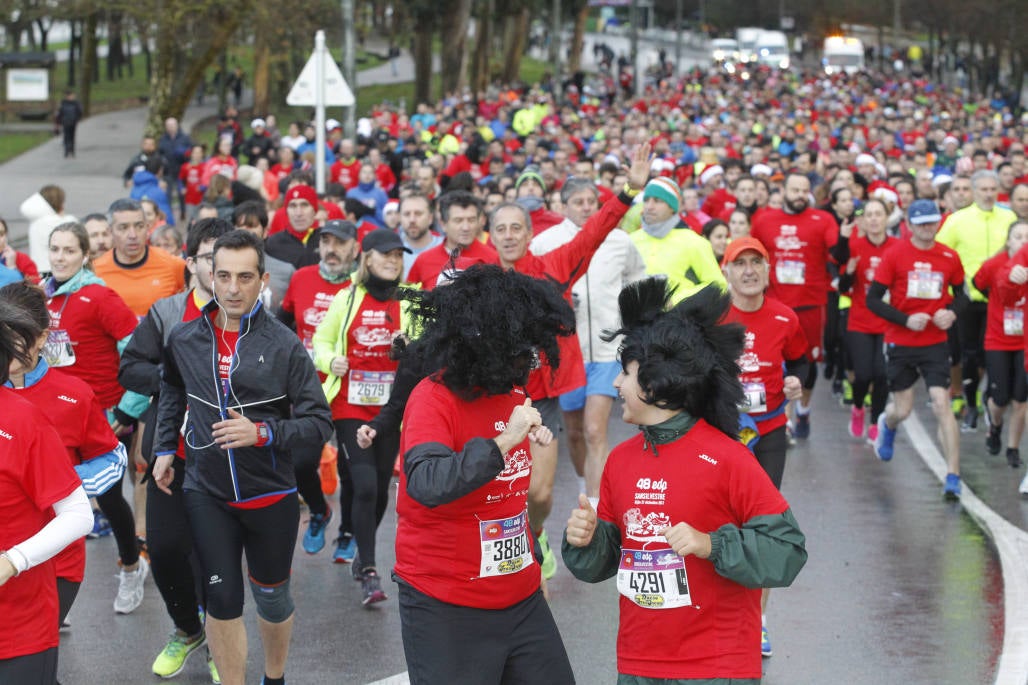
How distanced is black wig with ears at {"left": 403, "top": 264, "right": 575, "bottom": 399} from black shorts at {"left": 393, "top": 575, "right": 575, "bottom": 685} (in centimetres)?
65

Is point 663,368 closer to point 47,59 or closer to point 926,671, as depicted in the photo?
point 926,671

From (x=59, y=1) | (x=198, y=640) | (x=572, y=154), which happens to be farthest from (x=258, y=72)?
(x=198, y=640)

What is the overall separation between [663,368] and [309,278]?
5.13 meters

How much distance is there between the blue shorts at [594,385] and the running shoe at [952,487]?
2.67 metres

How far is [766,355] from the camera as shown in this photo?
7.42 metres

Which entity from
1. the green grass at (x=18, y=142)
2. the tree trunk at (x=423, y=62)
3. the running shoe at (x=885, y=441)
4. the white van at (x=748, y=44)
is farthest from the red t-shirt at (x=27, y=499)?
the white van at (x=748, y=44)

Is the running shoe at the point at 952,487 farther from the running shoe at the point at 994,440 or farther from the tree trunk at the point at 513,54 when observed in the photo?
the tree trunk at the point at 513,54

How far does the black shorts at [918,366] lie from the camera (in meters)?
11.1

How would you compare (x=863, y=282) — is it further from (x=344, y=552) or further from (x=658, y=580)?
(x=658, y=580)

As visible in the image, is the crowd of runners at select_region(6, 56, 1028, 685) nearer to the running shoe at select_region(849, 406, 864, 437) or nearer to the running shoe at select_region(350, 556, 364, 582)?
the running shoe at select_region(350, 556, 364, 582)

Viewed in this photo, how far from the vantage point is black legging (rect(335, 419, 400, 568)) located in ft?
26.8

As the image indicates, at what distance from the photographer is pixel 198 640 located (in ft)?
23.3

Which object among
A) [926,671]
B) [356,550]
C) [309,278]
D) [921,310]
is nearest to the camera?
[926,671]

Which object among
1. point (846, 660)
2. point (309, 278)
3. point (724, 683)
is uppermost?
point (309, 278)
